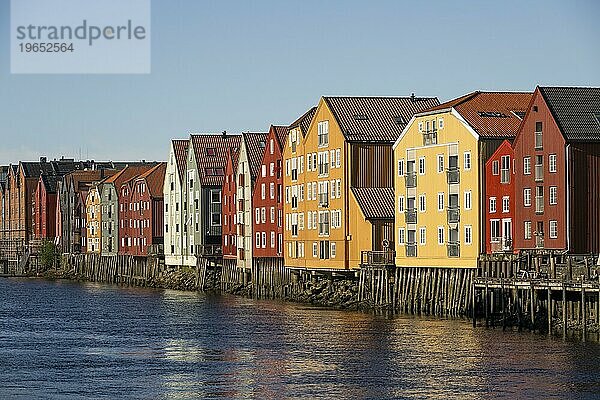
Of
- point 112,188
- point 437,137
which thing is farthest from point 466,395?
point 112,188

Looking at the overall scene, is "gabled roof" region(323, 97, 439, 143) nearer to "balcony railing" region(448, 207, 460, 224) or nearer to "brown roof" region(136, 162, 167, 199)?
"balcony railing" region(448, 207, 460, 224)

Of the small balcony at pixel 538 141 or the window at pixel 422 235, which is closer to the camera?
the small balcony at pixel 538 141

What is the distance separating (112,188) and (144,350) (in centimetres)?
9787

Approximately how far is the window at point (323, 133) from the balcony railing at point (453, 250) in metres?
16.3

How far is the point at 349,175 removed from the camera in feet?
313

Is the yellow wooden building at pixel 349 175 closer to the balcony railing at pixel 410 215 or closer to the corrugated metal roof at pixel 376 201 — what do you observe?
the corrugated metal roof at pixel 376 201

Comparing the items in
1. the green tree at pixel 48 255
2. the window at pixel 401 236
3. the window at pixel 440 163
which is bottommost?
the green tree at pixel 48 255

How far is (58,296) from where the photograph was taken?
400 feet

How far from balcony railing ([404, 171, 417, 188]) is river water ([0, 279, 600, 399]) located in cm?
882

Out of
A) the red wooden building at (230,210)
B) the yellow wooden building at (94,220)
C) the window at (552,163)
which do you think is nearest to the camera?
the window at (552,163)

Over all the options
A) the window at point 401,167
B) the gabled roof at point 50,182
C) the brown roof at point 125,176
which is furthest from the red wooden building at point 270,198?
the gabled roof at point 50,182

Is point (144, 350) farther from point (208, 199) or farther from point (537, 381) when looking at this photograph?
point (208, 199)

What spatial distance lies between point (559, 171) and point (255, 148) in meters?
46.2

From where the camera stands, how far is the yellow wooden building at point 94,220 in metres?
167
